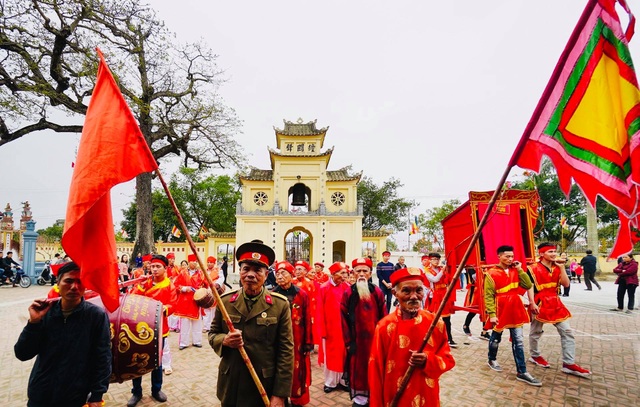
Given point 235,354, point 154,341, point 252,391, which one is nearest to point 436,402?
point 252,391

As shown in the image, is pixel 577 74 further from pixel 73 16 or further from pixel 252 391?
pixel 73 16

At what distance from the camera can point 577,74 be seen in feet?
6.51

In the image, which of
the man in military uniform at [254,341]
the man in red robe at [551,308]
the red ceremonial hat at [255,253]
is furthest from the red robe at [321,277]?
the man in military uniform at [254,341]

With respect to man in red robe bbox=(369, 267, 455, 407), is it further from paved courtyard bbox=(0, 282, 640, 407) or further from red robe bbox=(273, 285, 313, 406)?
paved courtyard bbox=(0, 282, 640, 407)

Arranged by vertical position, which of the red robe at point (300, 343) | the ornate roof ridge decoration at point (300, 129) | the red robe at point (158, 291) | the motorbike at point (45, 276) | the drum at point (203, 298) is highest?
the ornate roof ridge decoration at point (300, 129)

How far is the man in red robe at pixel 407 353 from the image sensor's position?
2555 mm

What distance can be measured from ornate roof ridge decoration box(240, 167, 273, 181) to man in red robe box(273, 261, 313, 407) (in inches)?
891

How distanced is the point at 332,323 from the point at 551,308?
11.4 feet

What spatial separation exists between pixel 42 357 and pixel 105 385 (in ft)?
1.58

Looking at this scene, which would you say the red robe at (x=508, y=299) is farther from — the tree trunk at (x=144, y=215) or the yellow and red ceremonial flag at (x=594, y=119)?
the tree trunk at (x=144, y=215)

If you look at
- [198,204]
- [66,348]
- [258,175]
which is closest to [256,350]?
[66,348]

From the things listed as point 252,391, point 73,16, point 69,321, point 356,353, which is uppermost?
point 73,16

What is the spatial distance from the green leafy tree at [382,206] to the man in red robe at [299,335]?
3632 cm

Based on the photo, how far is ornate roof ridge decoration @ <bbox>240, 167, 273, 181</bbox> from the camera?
1074 inches
